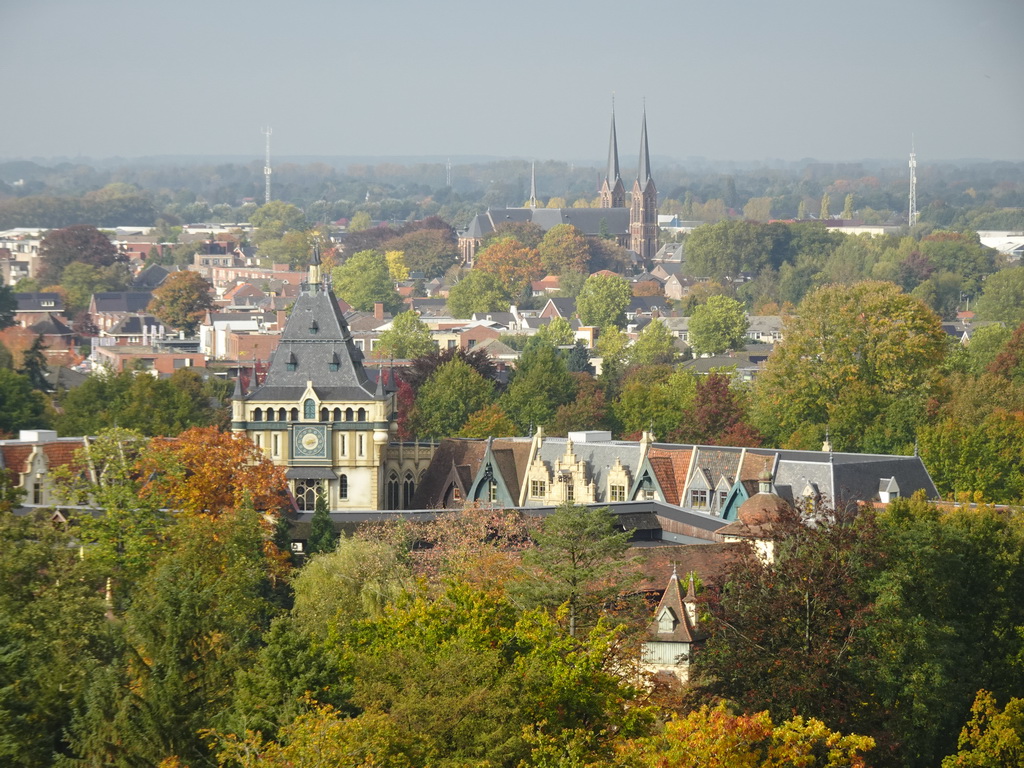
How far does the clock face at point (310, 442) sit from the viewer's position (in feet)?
249

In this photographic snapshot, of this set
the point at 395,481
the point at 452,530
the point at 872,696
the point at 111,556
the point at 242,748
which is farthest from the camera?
the point at 395,481

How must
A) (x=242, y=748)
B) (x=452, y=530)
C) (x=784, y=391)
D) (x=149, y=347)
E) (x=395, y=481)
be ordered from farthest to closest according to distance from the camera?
(x=149, y=347), (x=784, y=391), (x=395, y=481), (x=452, y=530), (x=242, y=748)

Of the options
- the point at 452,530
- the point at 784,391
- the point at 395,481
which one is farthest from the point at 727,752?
the point at 784,391

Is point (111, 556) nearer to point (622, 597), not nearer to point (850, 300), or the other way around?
point (622, 597)

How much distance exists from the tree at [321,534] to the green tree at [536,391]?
3244 cm

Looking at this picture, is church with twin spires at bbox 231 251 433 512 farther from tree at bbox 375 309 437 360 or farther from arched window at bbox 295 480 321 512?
tree at bbox 375 309 437 360

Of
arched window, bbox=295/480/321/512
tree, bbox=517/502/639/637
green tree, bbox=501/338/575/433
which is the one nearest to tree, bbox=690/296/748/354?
green tree, bbox=501/338/575/433

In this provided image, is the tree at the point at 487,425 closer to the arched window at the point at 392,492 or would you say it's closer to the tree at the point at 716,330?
the arched window at the point at 392,492

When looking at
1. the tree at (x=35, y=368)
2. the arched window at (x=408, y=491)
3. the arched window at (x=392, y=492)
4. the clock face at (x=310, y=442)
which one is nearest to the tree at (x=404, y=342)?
the tree at (x=35, y=368)

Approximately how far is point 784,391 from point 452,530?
125ft

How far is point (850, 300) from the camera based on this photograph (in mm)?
103125

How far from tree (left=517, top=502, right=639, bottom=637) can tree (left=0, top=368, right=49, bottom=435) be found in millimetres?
39543

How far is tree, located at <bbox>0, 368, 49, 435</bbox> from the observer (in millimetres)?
90812

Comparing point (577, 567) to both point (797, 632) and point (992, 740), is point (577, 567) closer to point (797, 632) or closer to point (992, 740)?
point (797, 632)
